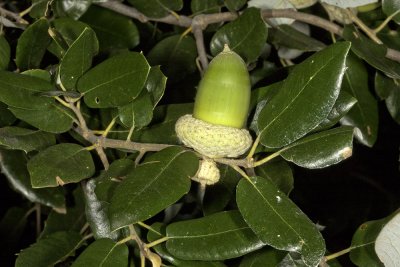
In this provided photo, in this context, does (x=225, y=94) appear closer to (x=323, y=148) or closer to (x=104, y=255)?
(x=323, y=148)

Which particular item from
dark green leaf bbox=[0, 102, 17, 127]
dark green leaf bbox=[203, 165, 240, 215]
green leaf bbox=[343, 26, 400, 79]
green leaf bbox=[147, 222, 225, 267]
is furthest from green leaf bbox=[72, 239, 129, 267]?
green leaf bbox=[343, 26, 400, 79]

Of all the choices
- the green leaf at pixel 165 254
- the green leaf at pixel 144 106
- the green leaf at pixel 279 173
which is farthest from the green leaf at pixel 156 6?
the green leaf at pixel 165 254

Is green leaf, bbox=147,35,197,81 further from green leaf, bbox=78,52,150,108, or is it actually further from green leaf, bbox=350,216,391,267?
green leaf, bbox=350,216,391,267

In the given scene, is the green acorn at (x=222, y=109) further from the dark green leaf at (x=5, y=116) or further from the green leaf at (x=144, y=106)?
the dark green leaf at (x=5, y=116)

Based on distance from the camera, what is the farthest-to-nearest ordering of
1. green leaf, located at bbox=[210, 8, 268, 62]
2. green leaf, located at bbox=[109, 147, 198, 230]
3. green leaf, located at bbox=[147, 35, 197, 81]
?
green leaf, located at bbox=[147, 35, 197, 81] → green leaf, located at bbox=[210, 8, 268, 62] → green leaf, located at bbox=[109, 147, 198, 230]

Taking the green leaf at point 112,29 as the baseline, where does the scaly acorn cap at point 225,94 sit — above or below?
above

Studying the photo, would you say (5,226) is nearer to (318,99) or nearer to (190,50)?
(190,50)
